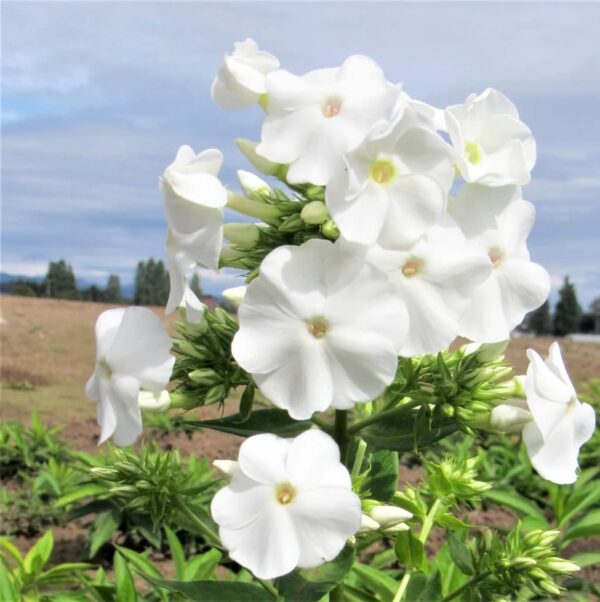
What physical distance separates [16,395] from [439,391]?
271 inches

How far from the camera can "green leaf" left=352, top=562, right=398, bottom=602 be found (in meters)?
2.55

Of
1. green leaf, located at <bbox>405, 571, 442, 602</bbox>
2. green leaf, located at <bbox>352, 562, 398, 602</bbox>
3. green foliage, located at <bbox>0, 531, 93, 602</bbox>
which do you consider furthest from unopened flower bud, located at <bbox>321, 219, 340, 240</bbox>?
green foliage, located at <bbox>0, 531, 93, 602</bbox>

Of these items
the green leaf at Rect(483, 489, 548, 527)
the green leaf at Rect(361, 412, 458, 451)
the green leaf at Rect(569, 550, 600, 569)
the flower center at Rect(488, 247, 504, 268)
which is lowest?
the green leaf at Rect(569, 550, 600, 569)

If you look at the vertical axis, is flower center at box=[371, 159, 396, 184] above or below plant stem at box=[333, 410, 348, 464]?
above

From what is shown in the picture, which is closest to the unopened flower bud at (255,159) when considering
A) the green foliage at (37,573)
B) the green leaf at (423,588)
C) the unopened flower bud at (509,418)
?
the unopened flower bud at (509,418)

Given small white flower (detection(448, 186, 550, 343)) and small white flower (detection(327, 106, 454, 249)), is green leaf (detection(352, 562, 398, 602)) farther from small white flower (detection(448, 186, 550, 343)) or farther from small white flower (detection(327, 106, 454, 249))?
small white flower (detection(327, 106, 454, 249))

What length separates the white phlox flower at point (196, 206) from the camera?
1340 mm

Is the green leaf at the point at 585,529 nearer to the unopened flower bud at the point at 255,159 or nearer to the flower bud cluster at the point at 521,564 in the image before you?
the flower bud cluster at the point at 521,564

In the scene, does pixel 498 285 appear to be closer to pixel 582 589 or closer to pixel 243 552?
pixel 243 552

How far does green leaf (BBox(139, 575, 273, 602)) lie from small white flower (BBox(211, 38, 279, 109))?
98 cm

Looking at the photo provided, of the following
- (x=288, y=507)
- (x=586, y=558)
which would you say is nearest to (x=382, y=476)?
(x=288, y=507)

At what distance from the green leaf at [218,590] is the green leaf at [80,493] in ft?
7.39

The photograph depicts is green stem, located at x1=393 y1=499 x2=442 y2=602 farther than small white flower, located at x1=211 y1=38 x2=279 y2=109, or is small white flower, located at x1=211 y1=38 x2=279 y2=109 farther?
green stem, located at x1=393 y1=499 x2=442 y2=602

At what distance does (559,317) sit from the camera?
33.9 m
